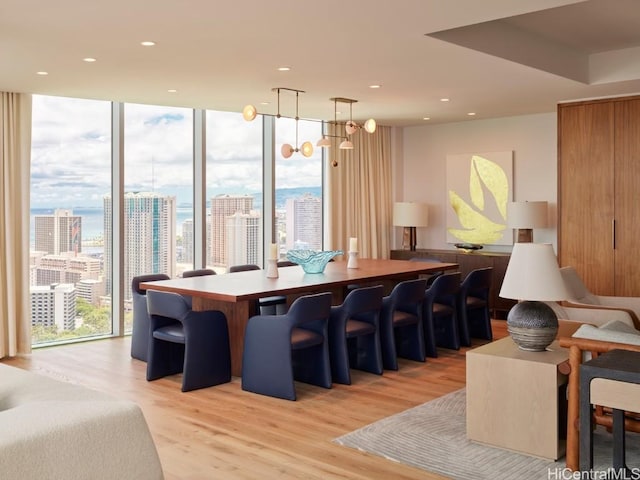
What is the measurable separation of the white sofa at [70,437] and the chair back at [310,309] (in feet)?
9.04

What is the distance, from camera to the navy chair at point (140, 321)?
648cm

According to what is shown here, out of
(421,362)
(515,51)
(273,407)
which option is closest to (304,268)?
(421,362)

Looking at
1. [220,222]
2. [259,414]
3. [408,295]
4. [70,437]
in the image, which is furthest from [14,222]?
[70,437]

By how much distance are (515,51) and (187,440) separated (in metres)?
3.92

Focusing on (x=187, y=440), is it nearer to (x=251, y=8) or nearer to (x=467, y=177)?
(x=251, y=8)

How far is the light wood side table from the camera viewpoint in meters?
3.88

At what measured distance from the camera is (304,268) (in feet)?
22.3

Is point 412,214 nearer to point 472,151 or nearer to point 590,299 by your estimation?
point 472,151

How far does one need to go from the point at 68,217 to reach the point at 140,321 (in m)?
1.73

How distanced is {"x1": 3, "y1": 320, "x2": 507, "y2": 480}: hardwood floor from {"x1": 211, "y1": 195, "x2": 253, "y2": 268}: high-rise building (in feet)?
6.81

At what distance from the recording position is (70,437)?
7.07ft

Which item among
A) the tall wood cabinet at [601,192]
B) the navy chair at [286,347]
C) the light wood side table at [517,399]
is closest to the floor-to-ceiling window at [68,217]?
the navy chair at [286,347]

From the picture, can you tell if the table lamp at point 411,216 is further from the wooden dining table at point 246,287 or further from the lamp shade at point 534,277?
the lamp shade at point 534,277

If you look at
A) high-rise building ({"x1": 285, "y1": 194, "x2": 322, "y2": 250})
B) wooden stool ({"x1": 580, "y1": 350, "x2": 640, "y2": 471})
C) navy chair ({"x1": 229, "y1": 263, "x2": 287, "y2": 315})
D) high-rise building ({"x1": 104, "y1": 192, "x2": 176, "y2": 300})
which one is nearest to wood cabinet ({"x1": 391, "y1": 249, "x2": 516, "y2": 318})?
high-rise building ({"x1": 285, "y1": 194, "x2": 322, "y2": 250})
